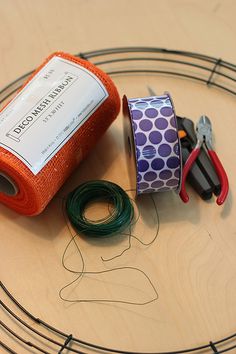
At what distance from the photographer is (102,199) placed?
1.02 metres

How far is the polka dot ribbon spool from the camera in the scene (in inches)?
35.6

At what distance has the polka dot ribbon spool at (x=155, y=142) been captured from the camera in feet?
2.97

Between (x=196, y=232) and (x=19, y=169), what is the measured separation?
37cm

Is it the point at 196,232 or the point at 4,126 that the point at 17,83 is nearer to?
the point at 4,126

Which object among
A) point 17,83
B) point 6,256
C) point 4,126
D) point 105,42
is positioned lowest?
point 6,256

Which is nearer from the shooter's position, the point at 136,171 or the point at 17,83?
the point at 136,171

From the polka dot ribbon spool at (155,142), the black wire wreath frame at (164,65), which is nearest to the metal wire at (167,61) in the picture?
the black wire wreath frame at (164,65)

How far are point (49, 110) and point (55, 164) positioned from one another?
0.10 meters

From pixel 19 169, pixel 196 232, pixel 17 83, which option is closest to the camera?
pixel 19 169

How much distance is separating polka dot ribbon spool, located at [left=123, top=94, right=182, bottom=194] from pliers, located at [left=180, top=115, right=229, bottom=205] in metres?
0.05

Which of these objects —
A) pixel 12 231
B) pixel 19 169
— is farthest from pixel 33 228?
pixel 19 169

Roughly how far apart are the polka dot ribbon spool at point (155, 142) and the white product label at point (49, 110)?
0.10m

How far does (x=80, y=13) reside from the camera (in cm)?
132

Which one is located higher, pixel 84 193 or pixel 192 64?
pixel 192 64
